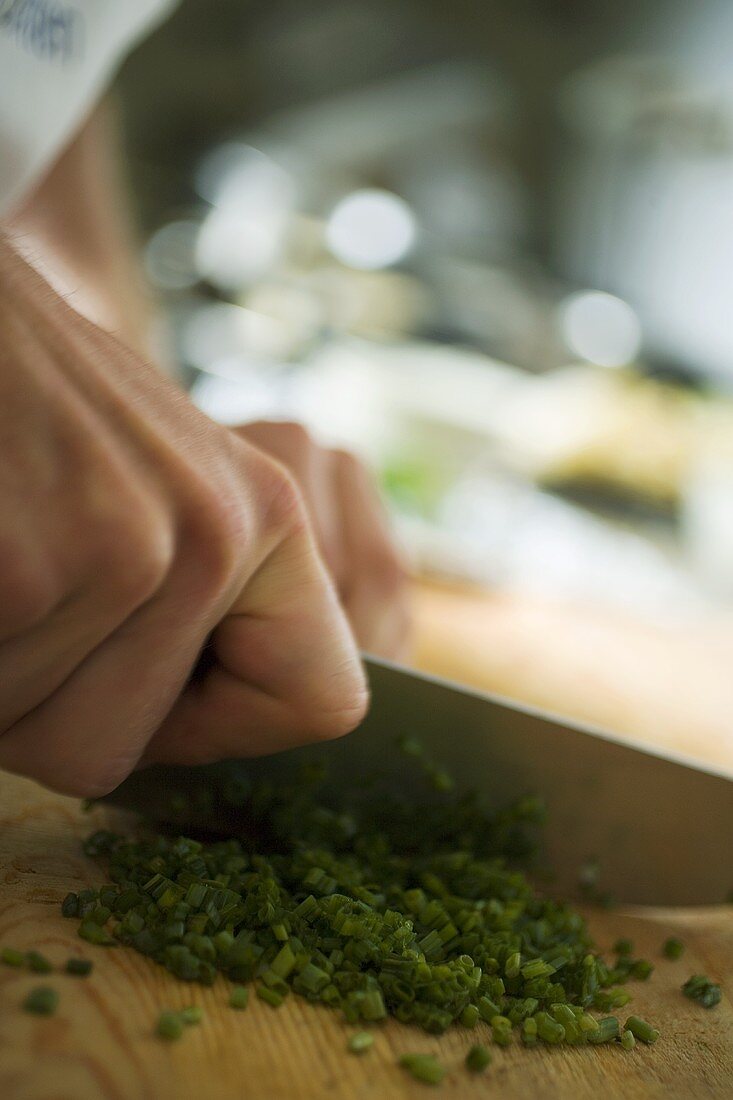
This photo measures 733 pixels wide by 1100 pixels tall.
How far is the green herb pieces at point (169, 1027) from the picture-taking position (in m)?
0.55

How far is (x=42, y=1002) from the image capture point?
21.5 inches

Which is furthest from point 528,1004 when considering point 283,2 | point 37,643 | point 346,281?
point 346,281

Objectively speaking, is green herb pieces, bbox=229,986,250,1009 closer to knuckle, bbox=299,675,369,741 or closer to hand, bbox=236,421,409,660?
knuckle, bbox=299,675,369,741

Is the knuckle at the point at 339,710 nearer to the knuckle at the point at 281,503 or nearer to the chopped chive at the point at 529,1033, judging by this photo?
the knuckle at the point at 281,503

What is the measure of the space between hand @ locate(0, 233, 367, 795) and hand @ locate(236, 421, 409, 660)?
0.41m

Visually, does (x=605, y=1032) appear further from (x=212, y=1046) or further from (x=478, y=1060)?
(x=212, y=1046)

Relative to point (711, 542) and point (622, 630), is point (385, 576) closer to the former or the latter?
point (622, 630)

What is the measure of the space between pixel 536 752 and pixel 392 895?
0.80 feet

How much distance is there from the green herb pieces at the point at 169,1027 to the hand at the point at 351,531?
23.8 inches

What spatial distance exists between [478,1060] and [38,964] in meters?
0.29

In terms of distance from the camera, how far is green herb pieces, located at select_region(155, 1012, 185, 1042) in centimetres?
55

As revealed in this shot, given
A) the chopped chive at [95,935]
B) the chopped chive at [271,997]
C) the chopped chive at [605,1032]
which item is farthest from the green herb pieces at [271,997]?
the chopped chive at [605,1032]

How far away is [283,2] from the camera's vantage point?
237 cm

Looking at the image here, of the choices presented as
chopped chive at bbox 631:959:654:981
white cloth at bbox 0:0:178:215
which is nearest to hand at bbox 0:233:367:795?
chopped chive at bbox 631:959:654:981
